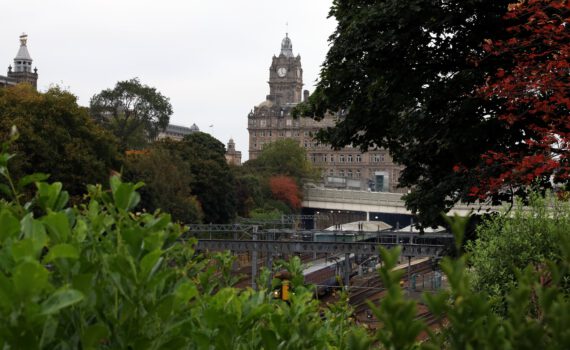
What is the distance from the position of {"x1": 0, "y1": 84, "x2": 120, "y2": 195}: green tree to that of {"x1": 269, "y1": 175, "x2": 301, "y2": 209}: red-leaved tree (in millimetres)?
60737

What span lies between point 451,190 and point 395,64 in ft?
11.4

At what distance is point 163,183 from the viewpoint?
196 feet

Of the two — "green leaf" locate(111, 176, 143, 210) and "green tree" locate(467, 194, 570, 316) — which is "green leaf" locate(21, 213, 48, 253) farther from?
"green tree" locate(467, 194, 570, 316)

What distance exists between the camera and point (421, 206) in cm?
1966

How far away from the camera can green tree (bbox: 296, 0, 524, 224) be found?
62.4 feet

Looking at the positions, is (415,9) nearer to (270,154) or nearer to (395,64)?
(395,64)

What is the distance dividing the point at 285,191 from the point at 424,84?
9061 cm

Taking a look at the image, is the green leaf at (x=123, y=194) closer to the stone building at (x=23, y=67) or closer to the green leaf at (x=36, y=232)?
the green leaf at (x=36, y=232)

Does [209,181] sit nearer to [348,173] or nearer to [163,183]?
[163,183]

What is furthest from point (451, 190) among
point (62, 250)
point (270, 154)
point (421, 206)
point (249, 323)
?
point (270, 154)

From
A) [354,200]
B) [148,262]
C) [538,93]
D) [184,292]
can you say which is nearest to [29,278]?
[148,262]

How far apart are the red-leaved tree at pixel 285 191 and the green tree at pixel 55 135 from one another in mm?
60737

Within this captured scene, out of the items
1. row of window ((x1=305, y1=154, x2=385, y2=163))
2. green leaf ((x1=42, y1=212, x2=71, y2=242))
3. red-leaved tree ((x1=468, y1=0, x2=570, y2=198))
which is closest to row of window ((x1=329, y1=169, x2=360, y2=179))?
row of window ((x1=305, y1=154, x2=385, y2=163))

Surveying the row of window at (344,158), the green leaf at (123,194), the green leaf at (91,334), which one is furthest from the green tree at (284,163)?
the green leaf at (91,334)
